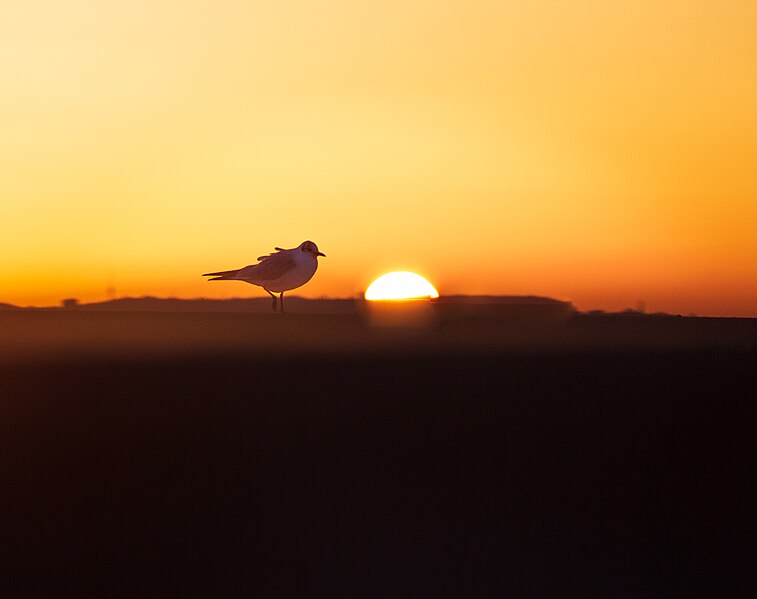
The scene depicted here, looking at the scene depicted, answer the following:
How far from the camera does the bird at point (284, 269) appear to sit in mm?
19250

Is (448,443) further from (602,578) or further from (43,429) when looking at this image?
(43,429)

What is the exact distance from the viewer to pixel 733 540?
6.82 meters

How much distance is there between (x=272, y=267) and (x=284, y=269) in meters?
0.21

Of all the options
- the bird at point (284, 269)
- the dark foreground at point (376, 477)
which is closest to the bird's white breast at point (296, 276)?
the bird at point (284, 269)

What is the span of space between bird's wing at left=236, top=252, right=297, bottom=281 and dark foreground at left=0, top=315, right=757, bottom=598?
7378mm

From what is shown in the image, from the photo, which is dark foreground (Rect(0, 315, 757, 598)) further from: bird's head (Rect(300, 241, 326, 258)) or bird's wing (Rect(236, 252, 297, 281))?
bird's head (Rect(300, 241, 326, 258))

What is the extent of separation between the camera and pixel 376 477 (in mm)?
7590

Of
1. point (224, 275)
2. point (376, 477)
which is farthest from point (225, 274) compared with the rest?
point (376, 477)

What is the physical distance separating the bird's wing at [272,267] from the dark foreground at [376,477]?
738 cm

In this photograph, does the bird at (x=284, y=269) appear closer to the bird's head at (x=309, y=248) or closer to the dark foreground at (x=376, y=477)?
the bird's head at (x=309, y=248)

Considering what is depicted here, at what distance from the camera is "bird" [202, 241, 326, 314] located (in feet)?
63.2

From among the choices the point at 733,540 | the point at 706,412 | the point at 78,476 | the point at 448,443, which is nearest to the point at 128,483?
the point at 78,476

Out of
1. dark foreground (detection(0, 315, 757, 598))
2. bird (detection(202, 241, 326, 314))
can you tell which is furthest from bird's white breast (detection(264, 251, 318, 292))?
dark foreground (detection(0, 315, 757, 598))

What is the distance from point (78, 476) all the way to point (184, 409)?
1.77 metres
